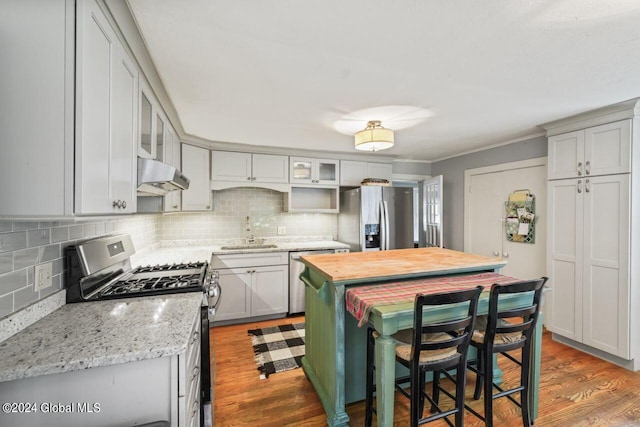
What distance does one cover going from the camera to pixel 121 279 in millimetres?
2006

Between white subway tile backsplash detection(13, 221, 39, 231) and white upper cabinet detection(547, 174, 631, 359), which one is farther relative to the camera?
white upper cabinet detection(547, 174, 631, 359)

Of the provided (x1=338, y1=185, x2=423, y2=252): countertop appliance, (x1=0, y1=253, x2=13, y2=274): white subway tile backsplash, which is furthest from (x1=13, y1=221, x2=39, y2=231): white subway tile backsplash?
(x1=338, y1=185, x2=423, y2=252): countertop appliance

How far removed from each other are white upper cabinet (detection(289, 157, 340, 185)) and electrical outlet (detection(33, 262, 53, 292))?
9.39 feet

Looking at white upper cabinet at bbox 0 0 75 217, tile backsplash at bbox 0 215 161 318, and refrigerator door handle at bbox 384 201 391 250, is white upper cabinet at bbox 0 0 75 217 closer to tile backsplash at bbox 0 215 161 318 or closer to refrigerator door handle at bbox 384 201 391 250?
tile backsplash at bbox 0 215 161 318

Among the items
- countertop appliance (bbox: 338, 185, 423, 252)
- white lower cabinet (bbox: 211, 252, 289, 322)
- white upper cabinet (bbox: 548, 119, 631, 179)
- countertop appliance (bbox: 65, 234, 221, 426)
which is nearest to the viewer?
countertop appliance (bbox: 65, 234, 221, 426)

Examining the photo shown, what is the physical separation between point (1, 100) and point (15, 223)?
1.72 ft

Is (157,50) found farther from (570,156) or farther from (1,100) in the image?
(570,156)

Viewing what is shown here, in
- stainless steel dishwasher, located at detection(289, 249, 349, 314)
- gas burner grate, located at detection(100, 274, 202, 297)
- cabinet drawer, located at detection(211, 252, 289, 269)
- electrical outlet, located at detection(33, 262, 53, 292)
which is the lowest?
stainless steel dishwasher, located at detection(289, 249, 349, 314)

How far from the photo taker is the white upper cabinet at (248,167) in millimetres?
3678

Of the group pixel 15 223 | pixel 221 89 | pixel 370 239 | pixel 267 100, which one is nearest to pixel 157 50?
→ pixel 221 89

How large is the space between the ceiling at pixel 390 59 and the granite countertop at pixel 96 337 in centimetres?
142

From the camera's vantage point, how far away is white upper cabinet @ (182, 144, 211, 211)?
3414 millimetres

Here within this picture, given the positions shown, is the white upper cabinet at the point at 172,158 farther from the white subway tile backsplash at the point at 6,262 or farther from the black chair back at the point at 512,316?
the black chair back at the point at 512,316

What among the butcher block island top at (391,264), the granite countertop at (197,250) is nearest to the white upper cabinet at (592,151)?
the butcher block island top at (391,264)
